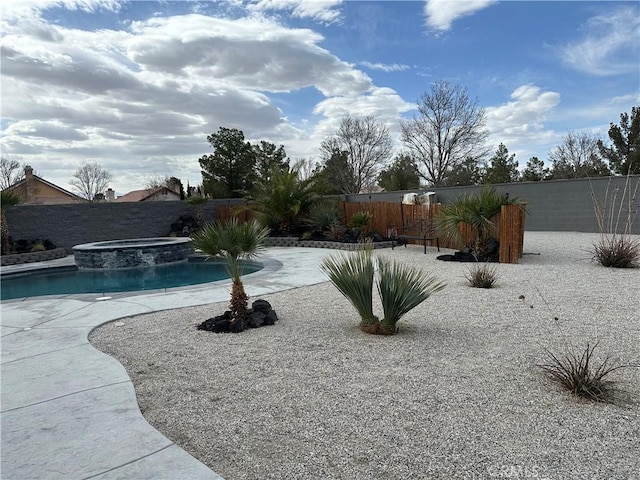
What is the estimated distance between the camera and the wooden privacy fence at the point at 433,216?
928 cm

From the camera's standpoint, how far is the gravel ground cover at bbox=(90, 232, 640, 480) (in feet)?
7.77

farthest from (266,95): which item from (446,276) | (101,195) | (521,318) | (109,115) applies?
(101,195)

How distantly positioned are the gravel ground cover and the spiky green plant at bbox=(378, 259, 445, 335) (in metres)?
0.20

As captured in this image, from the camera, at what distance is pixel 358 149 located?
3884 centimetres

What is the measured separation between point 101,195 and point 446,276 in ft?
143

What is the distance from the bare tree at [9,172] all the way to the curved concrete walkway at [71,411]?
35.1 meters

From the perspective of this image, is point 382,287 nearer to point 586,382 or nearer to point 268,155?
point 586,382

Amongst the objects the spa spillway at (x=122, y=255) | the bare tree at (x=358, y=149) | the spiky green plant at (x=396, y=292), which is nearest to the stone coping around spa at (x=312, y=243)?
the spa spillway at (x=122, y=255)

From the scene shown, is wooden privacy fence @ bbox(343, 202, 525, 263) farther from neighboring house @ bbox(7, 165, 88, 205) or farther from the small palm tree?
neighboring house @ bbox(7, 165, 88, 205)

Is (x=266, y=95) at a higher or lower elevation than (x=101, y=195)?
higher

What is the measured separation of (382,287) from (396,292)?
0.16 meters

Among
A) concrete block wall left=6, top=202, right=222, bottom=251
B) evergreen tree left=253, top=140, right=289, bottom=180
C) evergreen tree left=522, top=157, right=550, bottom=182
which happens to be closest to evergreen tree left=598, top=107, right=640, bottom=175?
evergreen tree left=522, top=157, right=550, bottom=182

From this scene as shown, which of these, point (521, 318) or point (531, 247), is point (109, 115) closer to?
point (531, 247)

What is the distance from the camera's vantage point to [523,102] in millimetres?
23469
